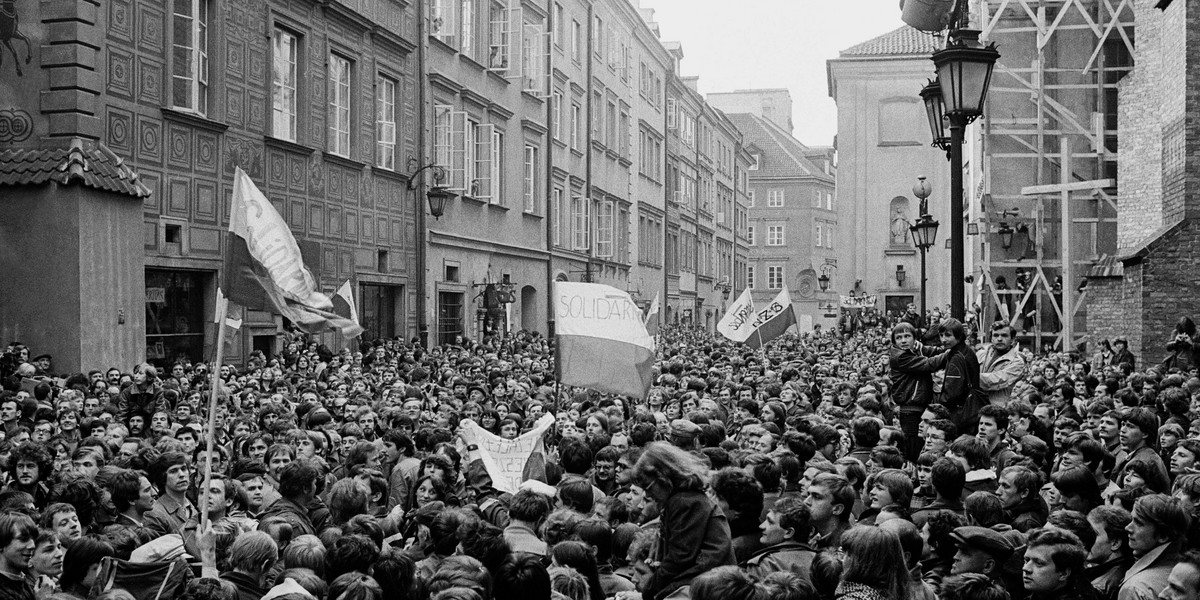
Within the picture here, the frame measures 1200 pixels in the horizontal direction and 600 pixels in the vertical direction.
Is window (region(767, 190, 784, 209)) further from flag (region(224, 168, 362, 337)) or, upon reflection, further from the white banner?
flag (region(224, 168, 362, 337))

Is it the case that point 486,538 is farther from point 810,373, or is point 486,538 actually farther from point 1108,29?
point 1108,29

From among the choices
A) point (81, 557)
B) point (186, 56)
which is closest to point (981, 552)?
point (81, 557)

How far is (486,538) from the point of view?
20.1ft

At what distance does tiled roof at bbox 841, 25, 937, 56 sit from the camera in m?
57.2

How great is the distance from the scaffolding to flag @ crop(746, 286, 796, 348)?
31.6 ft

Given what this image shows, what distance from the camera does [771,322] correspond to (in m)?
20.2

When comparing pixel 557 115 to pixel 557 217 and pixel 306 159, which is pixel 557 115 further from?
pixel 306 159

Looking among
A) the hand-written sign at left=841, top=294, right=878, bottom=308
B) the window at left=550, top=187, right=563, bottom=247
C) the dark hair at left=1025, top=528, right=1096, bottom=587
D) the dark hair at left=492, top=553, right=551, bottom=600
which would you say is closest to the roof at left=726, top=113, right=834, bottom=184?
the hand-written sign at left=841, top=294, right=878, bottom=308

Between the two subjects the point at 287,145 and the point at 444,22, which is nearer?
the point at 287,145

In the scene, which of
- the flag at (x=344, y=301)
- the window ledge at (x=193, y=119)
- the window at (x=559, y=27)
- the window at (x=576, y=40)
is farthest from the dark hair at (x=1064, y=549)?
the window at (x=576, y=40)

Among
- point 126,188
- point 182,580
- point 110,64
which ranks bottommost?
point 182,580

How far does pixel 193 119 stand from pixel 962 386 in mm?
13067

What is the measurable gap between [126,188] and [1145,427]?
1357cm

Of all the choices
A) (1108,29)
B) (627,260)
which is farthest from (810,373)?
(627,260)
